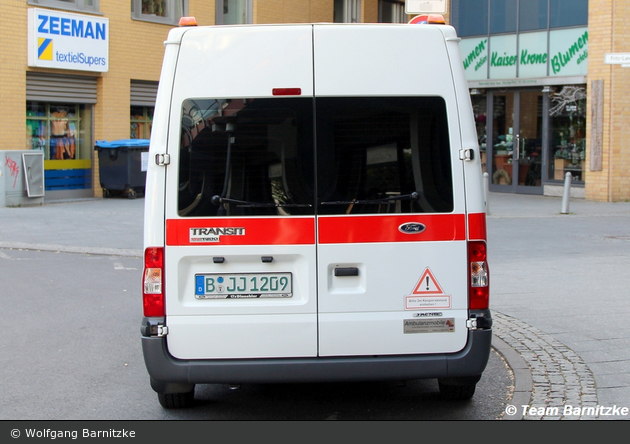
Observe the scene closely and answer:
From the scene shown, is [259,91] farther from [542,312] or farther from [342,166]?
[542,312]

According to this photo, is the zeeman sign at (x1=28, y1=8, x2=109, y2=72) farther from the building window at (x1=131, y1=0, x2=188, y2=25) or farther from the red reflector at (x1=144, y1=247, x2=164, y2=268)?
the red reflector at (x1=144, y1=247, x2=164, y2=268)

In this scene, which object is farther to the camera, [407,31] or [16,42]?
[16,42]

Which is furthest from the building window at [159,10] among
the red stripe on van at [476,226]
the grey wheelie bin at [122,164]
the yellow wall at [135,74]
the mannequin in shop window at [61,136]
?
the red stripe on van at [476,226]

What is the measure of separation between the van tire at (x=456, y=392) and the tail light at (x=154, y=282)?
5.97ft

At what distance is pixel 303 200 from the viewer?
4.53 meters

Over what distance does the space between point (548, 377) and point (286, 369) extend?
2.06 meters

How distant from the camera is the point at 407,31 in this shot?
4.57m

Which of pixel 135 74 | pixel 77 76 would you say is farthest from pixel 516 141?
pixel 77 76

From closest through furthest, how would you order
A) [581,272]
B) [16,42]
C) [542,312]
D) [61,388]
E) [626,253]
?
[61,388]
[542,312]
[581,272]
[626,253]
[16,42]

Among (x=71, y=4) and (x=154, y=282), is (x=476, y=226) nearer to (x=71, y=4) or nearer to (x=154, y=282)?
(x=154, y=282)

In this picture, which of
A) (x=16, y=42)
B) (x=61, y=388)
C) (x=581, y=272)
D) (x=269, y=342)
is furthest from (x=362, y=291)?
(x=16, y=42)

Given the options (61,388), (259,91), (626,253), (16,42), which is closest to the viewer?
(259,91)

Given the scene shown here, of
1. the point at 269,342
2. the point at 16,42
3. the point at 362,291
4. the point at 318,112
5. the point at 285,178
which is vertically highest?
the point at 16,42

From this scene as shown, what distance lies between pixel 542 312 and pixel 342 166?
4014mm
